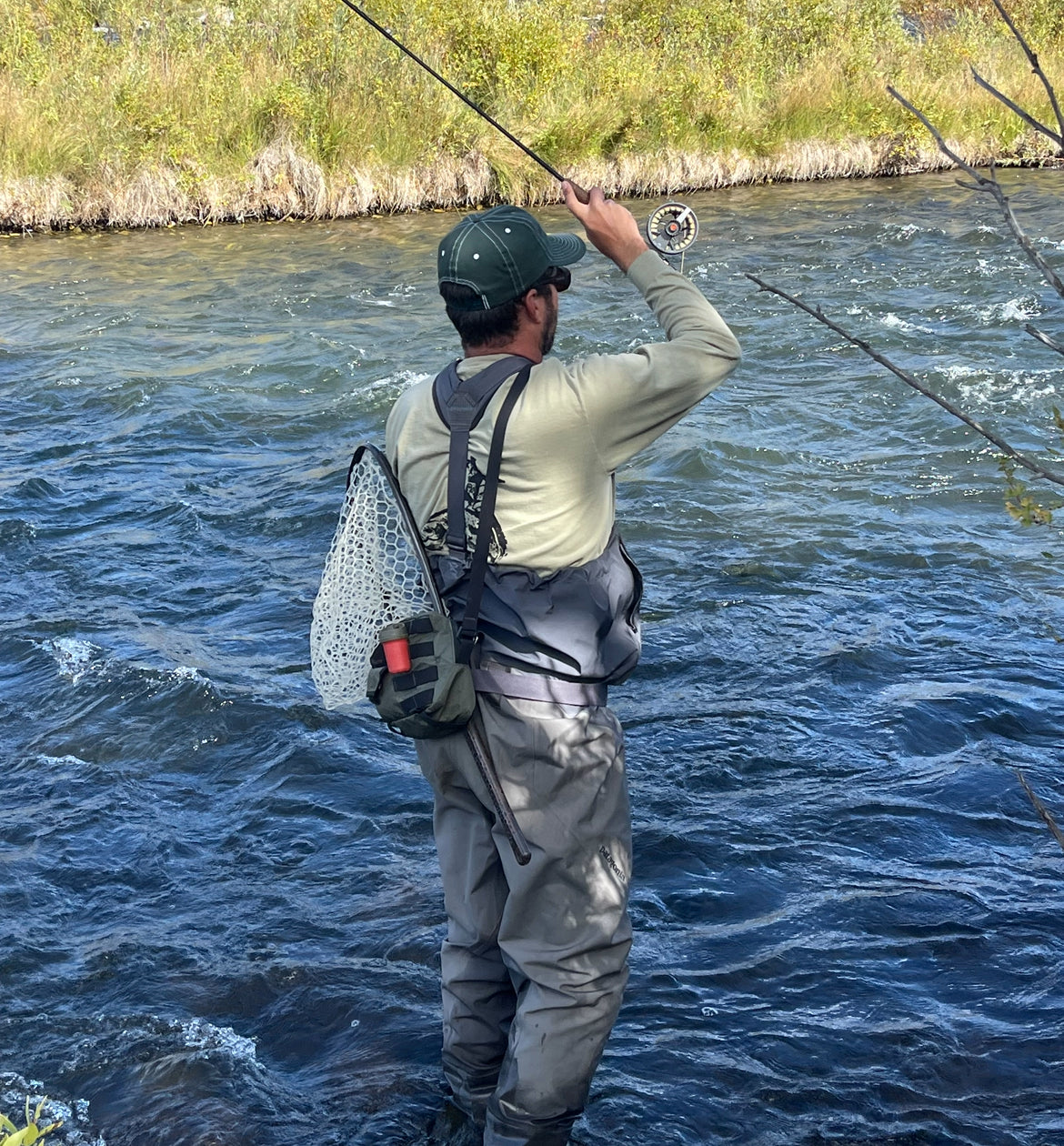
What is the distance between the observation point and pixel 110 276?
15.0m

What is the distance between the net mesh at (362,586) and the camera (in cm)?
326

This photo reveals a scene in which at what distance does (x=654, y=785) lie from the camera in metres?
5.23

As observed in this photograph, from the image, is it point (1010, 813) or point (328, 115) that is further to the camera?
point (328, 115)

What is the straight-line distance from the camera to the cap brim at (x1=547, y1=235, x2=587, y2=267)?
306 centimetres

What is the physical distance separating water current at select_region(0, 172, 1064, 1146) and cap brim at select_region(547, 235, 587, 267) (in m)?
2.14

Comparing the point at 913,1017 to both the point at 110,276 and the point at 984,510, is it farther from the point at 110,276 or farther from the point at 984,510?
the point at 110,276

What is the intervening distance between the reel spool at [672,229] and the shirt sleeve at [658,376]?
61 centimetres

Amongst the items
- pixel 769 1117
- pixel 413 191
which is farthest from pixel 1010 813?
pixel 413 191

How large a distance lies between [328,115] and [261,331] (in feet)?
20.9

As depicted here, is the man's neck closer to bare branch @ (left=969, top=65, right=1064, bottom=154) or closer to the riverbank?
bare branch @ (left=969, top=65, right=1064, bottom=154)

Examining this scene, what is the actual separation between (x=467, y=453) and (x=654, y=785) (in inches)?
101

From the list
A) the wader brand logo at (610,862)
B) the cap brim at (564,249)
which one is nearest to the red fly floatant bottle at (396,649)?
the wader brand logo at (610,862)

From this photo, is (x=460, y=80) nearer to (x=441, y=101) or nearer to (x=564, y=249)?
(x=441, y=101)

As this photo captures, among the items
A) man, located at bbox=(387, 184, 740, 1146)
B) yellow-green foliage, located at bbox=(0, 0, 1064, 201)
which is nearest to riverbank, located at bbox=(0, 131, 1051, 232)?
yellow-green foliage, located at bbox=(0, 0, 1064, 201)
